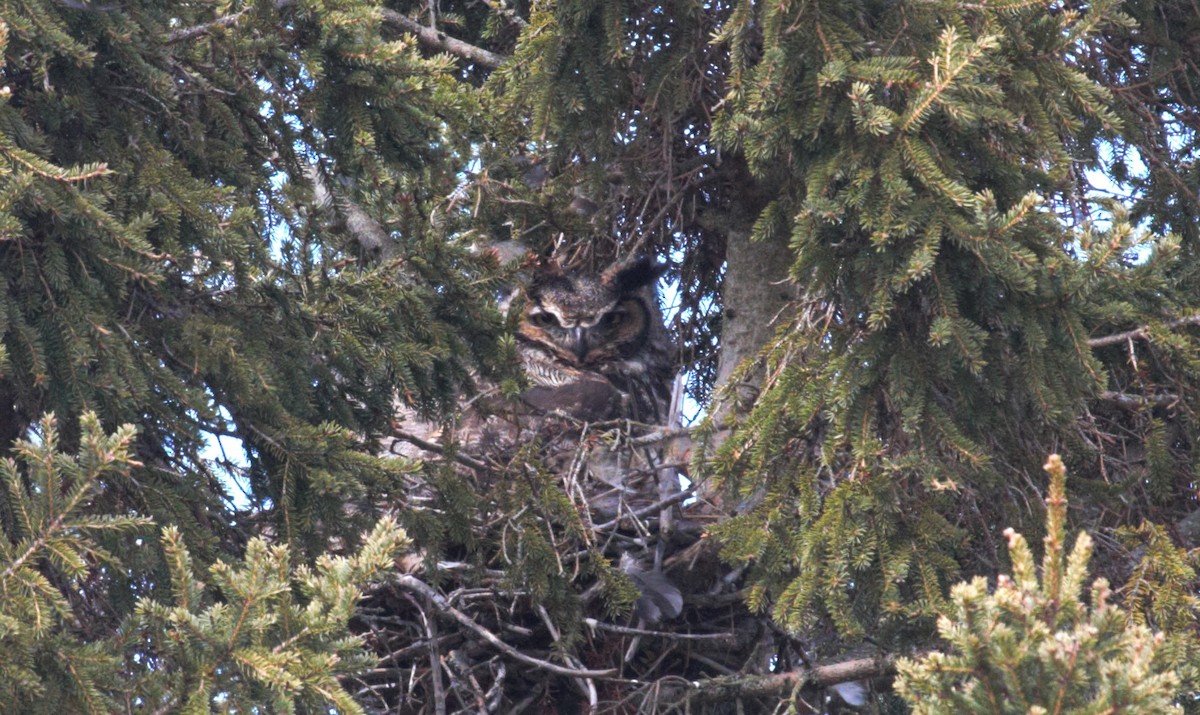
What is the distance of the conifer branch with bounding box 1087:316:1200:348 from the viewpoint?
11.0ft

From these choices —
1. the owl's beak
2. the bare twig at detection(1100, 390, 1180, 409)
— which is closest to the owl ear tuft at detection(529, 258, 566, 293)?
the owl's beak

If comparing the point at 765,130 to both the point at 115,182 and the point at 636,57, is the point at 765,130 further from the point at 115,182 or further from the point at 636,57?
the point at 115,182

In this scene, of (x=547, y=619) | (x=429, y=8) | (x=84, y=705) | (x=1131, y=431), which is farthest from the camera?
(x=429, y=8)

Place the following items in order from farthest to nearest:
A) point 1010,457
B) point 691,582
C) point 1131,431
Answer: point 691,582, point 1131,431, point 1010,457

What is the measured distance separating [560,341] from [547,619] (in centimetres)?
187

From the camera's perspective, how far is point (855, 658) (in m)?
3.80

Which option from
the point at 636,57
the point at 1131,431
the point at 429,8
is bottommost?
the point at 1131,431

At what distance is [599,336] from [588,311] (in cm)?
13

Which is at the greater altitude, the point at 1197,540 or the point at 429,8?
the point at 429,8

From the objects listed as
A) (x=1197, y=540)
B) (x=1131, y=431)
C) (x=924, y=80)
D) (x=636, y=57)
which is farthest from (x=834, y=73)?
(x=1197, y=540)

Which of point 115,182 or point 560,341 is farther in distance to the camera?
point 560,341

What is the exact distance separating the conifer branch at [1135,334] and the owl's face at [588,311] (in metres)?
2.44

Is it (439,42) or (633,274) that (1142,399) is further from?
(439,42)

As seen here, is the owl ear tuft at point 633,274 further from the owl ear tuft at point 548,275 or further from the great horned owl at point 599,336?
the owl ear tuft at point 548,275
